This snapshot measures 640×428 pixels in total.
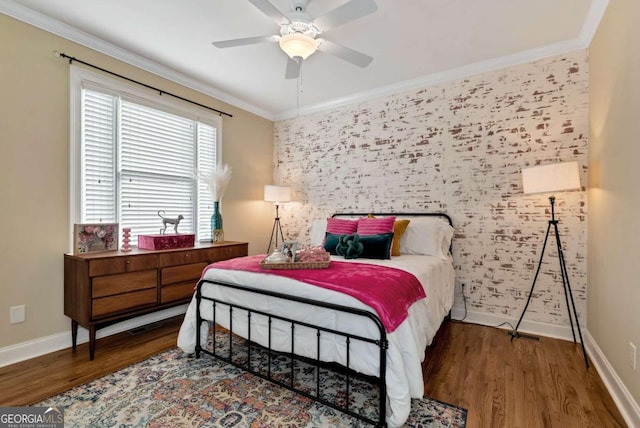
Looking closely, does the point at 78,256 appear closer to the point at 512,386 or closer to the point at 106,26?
the point at 106,26

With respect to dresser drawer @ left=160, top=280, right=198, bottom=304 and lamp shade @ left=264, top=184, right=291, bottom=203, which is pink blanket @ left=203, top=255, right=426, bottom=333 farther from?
lamp shade @ left=264, top=184, right=291, bottom=203

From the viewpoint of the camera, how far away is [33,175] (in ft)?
8.26

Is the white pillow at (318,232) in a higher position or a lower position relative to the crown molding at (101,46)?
lower

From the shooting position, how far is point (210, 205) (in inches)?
161

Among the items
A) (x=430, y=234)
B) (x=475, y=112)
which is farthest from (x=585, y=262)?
(x=475, y=112)

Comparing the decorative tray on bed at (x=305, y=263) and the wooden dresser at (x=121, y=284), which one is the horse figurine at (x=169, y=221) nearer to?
the wooden dresser at (x=121, y=284)

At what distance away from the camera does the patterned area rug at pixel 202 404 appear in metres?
1.74

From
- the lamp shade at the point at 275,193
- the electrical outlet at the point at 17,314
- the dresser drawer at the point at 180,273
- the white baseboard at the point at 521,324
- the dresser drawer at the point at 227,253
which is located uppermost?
the lamp shade at the point at 275,193

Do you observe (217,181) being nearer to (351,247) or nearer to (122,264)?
(122,264)

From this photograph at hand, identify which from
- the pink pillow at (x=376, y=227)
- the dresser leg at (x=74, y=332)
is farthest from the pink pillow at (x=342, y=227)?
the dresser leg at (x=74, y=332)

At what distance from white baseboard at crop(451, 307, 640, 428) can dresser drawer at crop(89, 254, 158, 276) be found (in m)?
3.26

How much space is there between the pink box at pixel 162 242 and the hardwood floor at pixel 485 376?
88cm

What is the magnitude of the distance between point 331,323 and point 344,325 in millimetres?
90

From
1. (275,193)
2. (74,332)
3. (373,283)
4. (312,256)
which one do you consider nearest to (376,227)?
(312,256)
